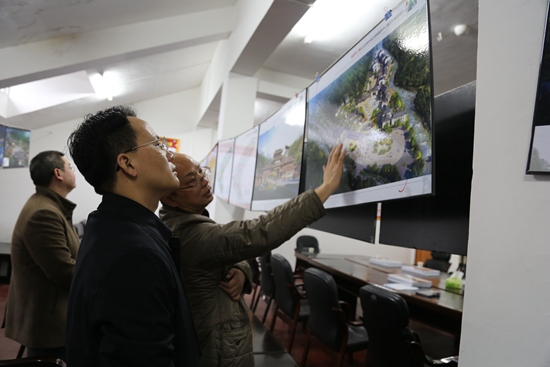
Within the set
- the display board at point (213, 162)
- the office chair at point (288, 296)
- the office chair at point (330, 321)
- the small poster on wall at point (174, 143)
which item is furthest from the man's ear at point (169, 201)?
the small poster on wall at point (174, 143)

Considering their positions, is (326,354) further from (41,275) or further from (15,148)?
(15,148)

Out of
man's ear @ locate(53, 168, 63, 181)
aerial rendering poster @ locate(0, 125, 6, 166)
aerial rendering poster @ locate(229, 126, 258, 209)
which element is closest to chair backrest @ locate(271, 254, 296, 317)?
aerial rendering poster @ locate(229, 126, 258, 209)

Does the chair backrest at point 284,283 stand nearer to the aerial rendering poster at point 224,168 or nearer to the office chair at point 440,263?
the aerial rendering poster at point 224,168

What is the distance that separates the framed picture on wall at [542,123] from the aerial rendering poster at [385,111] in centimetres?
25

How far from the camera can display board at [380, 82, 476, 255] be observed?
3.44 ft

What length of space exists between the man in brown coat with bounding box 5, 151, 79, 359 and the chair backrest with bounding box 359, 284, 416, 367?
174 cm

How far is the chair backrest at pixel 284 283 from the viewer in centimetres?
332

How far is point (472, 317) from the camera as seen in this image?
82 cm

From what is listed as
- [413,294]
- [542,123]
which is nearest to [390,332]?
[413,294]

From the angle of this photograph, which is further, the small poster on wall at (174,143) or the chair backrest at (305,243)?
the small poster on wall at (174,143)

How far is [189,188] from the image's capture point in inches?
52.6

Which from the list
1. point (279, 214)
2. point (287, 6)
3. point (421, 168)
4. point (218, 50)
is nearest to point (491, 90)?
point (421, 168)

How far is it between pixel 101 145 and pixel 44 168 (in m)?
1.36

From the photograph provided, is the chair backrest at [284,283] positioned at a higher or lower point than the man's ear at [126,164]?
lower
